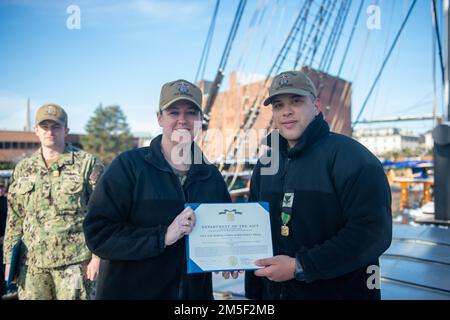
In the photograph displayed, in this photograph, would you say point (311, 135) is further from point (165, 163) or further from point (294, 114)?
point (165, 163)

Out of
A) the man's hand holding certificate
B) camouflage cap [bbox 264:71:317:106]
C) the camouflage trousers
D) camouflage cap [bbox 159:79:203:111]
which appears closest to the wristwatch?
the man's hand holding certificate

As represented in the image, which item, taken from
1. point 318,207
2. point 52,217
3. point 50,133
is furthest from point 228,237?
point 50,133

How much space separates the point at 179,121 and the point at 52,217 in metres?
1.66

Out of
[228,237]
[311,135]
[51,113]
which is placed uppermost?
[51,113]

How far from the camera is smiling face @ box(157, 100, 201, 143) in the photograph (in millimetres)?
2053

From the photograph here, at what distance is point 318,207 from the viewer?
1801 mm

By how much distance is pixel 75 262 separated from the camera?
290cm

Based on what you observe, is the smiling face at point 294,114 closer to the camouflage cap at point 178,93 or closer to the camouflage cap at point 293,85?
the camouflage cap at point 293,85

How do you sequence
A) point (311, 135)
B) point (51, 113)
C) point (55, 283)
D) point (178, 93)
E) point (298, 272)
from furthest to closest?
point (51, 113) < point (55, 283) < point (178, 93) < point (311, 135) < point (298, 272)

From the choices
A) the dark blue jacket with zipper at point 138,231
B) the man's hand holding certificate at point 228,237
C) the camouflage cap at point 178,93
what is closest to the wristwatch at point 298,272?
the man's hand holding certificate at point 228,237

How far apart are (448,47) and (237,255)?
5373mm

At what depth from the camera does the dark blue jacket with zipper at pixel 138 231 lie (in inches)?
69.4
